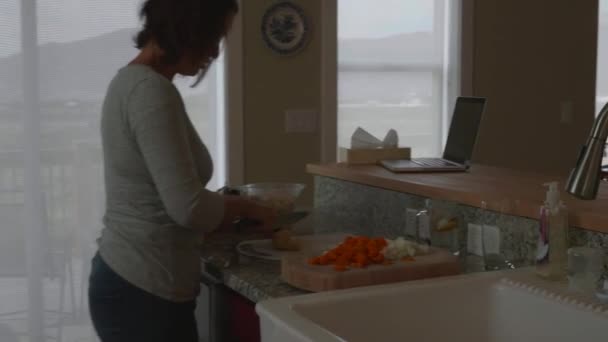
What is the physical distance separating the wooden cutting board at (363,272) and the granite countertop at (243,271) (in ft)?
0.14

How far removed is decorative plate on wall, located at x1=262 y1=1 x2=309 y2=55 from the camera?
352 centimetres

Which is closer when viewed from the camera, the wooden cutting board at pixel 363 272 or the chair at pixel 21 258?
the wooden cutting board at pixel 363 272

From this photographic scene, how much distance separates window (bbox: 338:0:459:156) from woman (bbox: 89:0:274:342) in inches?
→ 81.1

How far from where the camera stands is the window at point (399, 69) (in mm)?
3799

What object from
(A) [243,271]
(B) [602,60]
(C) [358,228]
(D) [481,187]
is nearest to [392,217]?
(C) [358,228]

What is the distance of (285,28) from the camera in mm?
3555

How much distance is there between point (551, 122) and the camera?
4.50m

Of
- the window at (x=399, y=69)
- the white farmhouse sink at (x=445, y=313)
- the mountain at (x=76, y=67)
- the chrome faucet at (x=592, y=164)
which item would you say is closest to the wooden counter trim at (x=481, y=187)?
the white farmhouse sink at (x=445, y=313)

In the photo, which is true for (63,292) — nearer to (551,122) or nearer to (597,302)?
(597,302)

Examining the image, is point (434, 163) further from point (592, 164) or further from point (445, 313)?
point (592, 164)

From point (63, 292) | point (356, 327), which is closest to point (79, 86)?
point (63, 292)

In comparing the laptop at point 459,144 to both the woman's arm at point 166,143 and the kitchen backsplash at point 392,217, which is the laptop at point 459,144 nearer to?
the kitchen backsplash at point 392,217

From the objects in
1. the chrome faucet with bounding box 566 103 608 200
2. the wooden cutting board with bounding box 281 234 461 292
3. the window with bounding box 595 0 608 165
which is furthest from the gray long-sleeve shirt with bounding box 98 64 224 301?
the window with bounding box 595 0 608 165

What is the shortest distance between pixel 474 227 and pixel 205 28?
80 centimetres
